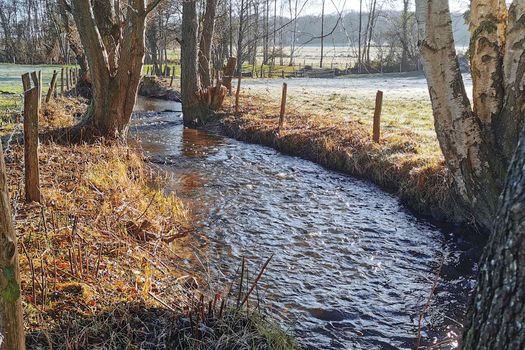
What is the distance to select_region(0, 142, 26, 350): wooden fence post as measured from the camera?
76.7 inches

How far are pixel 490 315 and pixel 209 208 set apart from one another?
6639mm

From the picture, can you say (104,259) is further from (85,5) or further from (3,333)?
(85,5)

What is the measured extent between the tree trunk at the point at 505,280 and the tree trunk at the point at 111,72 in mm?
9396

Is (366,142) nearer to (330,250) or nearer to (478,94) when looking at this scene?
(478,94)

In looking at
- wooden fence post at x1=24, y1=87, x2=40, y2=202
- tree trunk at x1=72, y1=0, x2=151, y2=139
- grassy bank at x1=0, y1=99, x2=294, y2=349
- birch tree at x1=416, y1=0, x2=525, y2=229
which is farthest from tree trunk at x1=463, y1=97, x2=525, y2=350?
tree trunk at x1=72, y1=0, x2=151, y2=139

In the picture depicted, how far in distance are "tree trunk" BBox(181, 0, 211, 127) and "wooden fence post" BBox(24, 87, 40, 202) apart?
36.4ft

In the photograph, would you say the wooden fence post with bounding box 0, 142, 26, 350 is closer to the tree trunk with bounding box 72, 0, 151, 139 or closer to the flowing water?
the flowing water

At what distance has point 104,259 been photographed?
4.71 m

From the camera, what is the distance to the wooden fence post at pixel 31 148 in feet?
16.9

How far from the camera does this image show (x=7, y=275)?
1.97m

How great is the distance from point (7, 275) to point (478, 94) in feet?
20.0

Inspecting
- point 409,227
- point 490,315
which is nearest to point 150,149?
point 409,227

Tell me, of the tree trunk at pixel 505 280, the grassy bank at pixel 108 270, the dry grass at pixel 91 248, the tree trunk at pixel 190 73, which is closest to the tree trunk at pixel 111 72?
the dry grass at pixel 91 248

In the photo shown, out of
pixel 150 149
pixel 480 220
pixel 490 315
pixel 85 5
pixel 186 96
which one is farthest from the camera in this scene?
pixel 186 96
